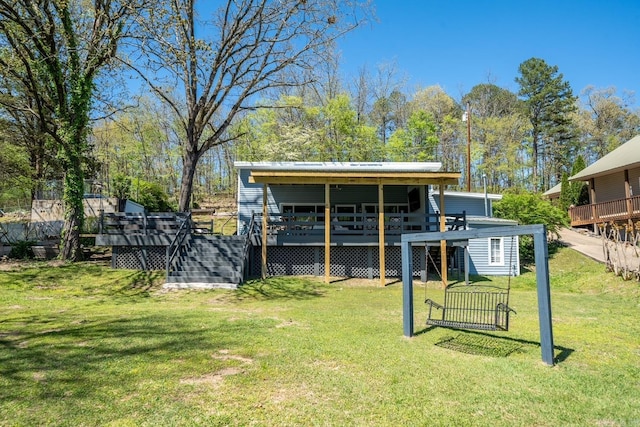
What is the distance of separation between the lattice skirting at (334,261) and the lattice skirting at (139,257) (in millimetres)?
3113

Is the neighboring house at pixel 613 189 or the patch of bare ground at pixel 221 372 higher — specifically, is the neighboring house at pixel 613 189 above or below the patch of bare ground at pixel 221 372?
above

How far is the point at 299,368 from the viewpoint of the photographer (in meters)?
4.30

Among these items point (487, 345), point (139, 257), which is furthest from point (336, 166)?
point (487, 345)

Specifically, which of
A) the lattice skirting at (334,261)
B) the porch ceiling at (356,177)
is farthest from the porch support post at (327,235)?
the lattice skirting at (334,261)

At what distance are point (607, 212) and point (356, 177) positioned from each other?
55.9 ft

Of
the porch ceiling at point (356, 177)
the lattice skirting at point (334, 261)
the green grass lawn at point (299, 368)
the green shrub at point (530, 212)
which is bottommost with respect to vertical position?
the green grass lawn at point (299, 368)

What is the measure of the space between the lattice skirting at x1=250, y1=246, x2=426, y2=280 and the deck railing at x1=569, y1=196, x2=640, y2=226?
1341cm

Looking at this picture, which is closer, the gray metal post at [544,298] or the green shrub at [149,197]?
the gray metal post at [544,298]

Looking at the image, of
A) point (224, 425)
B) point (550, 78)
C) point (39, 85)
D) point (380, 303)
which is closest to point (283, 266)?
point (380, 303)

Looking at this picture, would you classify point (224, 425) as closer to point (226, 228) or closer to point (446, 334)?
point (446, 334)

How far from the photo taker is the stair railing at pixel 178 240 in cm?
1105

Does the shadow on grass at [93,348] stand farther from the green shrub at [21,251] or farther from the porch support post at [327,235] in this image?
the green shrub at [21,251]

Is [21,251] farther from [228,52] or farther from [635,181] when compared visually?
[635,181]

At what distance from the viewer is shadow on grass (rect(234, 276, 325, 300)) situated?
10.0 m
